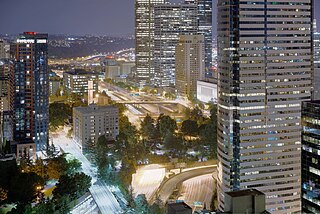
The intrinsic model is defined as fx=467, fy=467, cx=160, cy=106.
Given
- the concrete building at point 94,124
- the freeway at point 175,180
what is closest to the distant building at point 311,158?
the freeway at point 175,180

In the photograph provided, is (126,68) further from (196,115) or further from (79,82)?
(196,115)

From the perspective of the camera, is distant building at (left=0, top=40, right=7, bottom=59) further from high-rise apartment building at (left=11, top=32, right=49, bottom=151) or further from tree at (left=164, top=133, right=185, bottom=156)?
tree at (left=164, top=133, right=185, bottom=156)

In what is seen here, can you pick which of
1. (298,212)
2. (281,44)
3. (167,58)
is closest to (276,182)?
(298,212)

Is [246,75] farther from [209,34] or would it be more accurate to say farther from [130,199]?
[209,34]

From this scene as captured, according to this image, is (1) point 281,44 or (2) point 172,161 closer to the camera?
(1) point 281,44

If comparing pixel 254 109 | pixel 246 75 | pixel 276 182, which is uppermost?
pixel 246 75

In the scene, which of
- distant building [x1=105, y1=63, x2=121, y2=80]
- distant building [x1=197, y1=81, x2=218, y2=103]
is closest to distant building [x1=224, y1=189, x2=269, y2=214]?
distant building [x1=197, y1=81, x2=218, y2=103]
